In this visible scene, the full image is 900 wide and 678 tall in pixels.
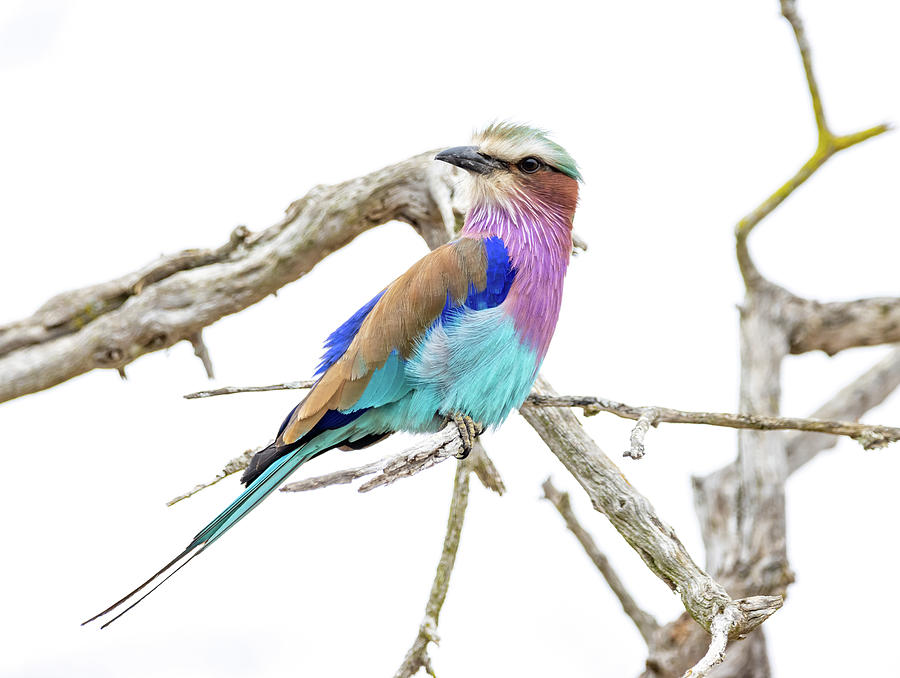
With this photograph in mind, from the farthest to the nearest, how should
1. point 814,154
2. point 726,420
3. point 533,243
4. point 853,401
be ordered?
point 853,401 < point 814,154 < point 533,243 < point 726,420

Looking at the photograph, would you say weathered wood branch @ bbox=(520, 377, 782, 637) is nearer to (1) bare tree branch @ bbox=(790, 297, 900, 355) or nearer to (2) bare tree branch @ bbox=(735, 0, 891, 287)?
(2) bare tree branch @ bbox=(735, 0, 891, 287)

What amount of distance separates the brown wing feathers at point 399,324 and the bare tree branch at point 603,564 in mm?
1145

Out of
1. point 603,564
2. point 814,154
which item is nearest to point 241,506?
point 603,564

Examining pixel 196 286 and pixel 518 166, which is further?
pixel 196 286

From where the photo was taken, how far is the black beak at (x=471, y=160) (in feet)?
9.36

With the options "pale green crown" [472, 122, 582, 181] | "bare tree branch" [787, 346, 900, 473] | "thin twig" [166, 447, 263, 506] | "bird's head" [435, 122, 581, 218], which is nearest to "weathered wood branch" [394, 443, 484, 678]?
"thin twig" [166, 447, 263, 506]

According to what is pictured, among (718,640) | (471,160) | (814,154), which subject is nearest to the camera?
(718,640)

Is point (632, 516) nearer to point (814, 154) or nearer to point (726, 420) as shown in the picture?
point (726, 420)

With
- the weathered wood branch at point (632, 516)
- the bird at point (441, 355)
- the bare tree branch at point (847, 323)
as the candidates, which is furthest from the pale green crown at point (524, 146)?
the bare tree branch at point (847, 323)

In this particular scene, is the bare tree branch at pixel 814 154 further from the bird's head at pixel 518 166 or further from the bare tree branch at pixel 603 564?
the bare tree branch at pixel 603 564

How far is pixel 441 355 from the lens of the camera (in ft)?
8.44

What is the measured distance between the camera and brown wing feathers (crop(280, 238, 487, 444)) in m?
2.54

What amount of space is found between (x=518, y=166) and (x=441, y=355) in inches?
26.4

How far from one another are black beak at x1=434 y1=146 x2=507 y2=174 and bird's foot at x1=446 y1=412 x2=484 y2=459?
0.76m
